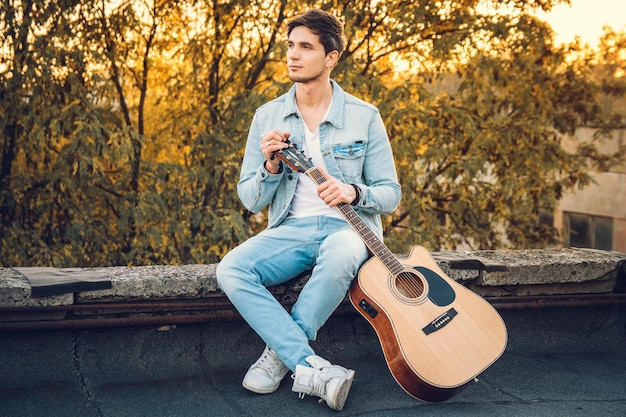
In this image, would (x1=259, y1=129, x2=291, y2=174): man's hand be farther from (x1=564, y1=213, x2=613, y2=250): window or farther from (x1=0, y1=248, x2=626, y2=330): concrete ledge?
(x1=564, y1=213, x2=613, y2=250): window

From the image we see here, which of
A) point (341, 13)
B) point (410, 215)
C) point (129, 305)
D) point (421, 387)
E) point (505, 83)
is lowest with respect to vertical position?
point (410, 215)

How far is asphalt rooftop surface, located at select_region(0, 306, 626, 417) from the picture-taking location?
3064 millimetres

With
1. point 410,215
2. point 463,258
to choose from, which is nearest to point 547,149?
point 410,215

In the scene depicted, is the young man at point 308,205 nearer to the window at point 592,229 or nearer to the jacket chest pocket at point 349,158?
the jacket chest pocket at point 349,158

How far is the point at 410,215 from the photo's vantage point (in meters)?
9.77

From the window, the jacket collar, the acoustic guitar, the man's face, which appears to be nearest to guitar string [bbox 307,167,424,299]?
the acoustic guitar

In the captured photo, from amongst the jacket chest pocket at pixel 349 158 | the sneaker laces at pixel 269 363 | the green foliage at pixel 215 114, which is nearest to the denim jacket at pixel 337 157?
the jacket chest pocket at pixel 349 158

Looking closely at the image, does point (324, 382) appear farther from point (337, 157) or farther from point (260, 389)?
point (337, 157)

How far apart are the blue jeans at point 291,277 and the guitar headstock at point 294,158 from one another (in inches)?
12.5

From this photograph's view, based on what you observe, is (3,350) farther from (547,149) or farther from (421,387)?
(547,149)

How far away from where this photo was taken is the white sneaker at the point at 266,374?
10.4 feet

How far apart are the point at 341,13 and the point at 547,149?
3.42m

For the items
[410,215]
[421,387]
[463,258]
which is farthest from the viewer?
[410,215]

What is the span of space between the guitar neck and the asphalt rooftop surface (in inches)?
21.4
